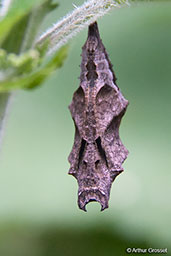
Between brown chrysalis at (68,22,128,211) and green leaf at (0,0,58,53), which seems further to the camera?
brown chrysalis at (68,22,128,211)

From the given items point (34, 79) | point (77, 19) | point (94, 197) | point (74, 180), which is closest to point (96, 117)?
point (94, 197)

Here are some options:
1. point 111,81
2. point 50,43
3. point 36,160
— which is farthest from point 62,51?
point 36,160

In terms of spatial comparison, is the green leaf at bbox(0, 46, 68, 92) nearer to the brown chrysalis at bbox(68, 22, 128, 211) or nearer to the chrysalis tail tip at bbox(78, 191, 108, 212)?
the brown chrysalis at bbox(68, 22, 128, 211)

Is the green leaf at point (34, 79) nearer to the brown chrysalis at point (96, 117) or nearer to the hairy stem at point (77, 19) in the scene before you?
the hairy stem at point (77, 19)

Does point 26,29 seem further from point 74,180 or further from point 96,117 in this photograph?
point 74,180

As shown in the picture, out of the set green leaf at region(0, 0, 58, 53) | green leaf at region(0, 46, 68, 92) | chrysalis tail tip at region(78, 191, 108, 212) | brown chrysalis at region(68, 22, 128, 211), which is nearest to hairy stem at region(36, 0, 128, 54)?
green leaf at region(0, 0, 58, 53)

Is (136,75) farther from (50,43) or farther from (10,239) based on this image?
(50,43)
